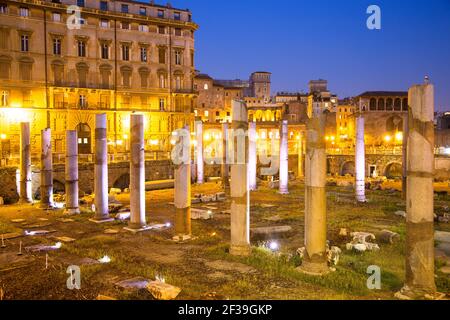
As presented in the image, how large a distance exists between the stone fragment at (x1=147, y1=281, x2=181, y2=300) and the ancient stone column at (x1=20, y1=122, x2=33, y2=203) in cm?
1805

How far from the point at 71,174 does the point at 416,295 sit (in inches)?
673

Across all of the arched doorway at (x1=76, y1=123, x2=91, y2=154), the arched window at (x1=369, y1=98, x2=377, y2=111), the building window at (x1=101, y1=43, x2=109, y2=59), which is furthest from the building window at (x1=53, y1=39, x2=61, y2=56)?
the arched window at (x1=369, y1=98, x2=377, y2=111)

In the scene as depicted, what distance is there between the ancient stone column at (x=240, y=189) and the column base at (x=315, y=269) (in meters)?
2.20

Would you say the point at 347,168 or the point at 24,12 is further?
the point at 347,168

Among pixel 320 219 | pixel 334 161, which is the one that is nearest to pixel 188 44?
pixel 334 161

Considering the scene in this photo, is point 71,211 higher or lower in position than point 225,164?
lower

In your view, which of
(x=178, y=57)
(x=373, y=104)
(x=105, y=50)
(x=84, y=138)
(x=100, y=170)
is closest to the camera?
(x=100, y=170)

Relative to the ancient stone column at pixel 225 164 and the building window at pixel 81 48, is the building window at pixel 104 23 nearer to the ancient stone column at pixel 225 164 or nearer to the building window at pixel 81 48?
the building window at pixel 81 48

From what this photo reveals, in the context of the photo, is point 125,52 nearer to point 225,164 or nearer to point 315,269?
point 225,164

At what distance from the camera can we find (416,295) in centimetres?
912

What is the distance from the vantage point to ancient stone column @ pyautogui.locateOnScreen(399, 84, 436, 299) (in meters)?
9.21

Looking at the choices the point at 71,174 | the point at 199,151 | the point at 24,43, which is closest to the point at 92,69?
the point at 24,43
